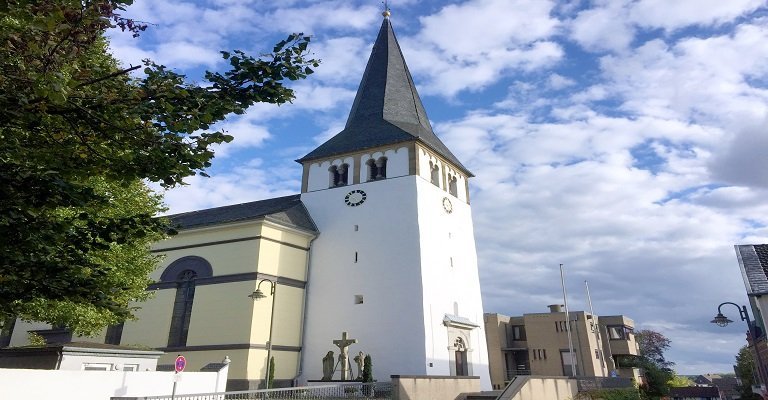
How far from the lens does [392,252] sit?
27656 mm

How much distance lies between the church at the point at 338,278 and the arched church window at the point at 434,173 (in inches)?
2.8

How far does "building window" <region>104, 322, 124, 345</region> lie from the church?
12cm

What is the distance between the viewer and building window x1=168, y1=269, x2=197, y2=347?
27375 millimetres

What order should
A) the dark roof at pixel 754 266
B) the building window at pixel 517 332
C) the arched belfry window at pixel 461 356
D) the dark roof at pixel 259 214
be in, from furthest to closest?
1. the building window at pixel 517 332
2. the dark roof at pixel 259 214
3. the arched belfry window at pixel 461 356
4. the dark roof at pixel 754 266

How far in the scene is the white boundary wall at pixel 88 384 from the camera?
1328cm

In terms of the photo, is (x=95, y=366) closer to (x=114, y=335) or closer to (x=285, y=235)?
(x=285, y=235)

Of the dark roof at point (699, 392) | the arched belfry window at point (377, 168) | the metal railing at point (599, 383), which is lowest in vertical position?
the metal railing at point (599, 383)

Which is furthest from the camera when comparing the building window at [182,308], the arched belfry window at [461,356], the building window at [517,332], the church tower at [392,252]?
the building window at [517,332]

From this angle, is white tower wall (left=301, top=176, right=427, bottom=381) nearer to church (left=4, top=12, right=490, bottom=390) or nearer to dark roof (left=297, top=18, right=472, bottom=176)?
church (left=4, top=12, right=490, bottom=390)

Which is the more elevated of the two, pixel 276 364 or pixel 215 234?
pixel 215 234

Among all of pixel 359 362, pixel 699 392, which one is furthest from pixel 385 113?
pixel 699 392

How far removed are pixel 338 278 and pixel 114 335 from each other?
13437mm

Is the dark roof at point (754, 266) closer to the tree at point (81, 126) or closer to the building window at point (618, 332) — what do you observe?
the tree at point (81, 126)

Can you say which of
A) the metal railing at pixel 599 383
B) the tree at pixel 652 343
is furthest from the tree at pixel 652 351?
the metal railing at pixel 599 383
